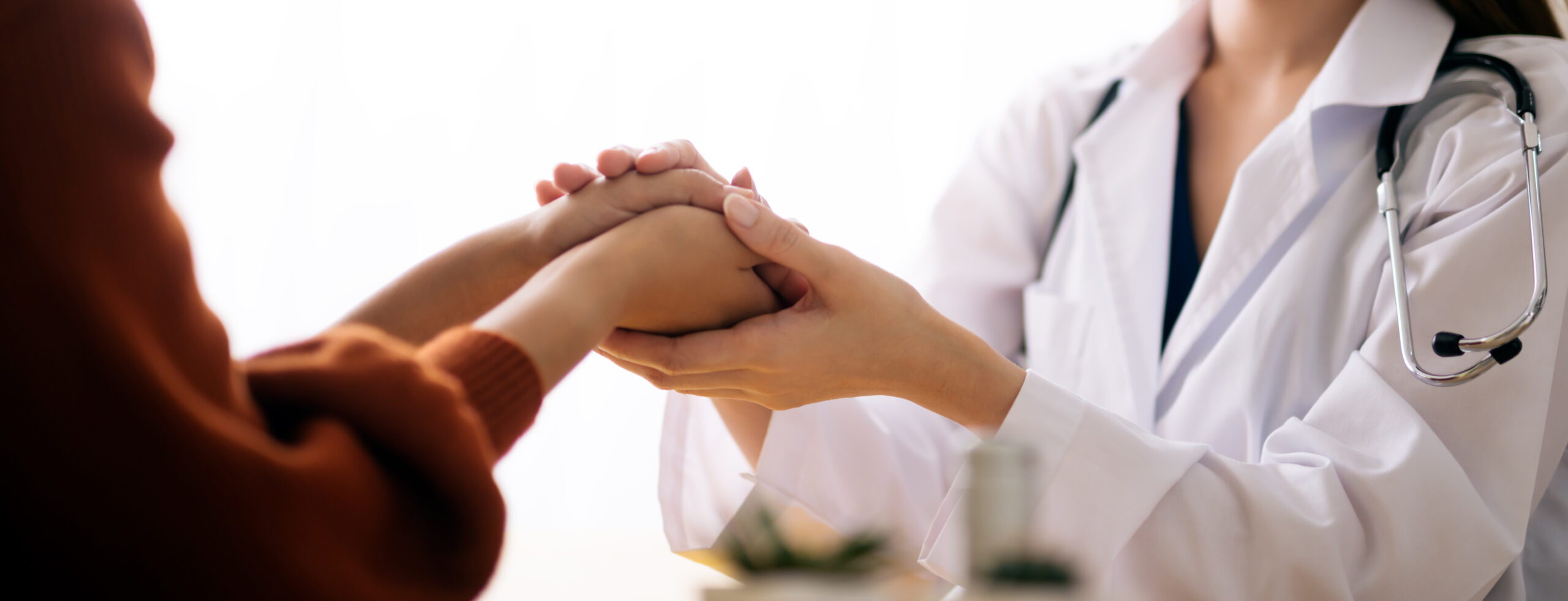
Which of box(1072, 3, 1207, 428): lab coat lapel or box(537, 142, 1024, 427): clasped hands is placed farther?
box(1072, 3, 1207, 428): lab coat lapel

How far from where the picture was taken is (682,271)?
0.75m

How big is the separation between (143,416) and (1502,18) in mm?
1250

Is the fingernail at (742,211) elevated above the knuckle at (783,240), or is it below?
above

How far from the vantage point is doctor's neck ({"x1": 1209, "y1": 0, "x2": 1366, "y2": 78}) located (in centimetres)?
108

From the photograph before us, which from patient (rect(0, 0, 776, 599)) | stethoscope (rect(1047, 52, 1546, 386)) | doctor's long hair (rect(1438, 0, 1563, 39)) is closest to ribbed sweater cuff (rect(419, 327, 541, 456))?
patient (rect(0, 0, 776, 599))

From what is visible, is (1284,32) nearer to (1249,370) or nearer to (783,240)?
(1249,370)

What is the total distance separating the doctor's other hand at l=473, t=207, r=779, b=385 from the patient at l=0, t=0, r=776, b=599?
78 millimetres

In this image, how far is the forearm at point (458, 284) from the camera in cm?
73

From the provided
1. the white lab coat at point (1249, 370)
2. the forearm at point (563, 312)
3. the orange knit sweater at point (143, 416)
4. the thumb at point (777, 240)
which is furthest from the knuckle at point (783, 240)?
the orange knit sweater at point (143, 416)

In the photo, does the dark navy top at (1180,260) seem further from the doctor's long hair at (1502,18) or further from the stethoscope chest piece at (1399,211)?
the doctor's long hair at (1502,18)

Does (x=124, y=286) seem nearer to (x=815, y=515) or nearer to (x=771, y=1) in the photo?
(x=815, y=515)

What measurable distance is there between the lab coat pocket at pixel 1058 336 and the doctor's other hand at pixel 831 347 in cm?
34

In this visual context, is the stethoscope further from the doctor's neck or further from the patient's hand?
the patient's hand

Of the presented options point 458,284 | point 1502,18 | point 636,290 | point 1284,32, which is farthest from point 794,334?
point 1502,18
